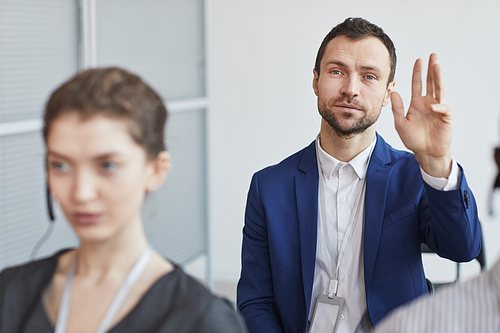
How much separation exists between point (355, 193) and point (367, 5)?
2443 millimetres

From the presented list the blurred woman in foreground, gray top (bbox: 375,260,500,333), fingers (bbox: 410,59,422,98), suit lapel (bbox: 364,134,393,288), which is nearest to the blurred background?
suit lapel (bbox: 364,134,393,288)

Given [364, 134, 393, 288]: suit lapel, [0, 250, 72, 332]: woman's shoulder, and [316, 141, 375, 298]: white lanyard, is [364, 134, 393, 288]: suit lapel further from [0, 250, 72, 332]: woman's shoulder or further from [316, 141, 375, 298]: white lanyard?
[0, 250, 72, 332]: woman's shoulder

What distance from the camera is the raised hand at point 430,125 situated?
1.60m

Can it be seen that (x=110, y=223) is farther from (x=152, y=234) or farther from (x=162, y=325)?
(x=152, y=234)

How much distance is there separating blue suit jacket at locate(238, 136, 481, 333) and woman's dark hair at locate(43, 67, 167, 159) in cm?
95

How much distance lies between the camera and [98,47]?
295 cm

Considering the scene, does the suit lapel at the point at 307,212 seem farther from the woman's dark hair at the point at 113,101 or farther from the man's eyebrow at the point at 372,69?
the woman's dark hair at the point at 113,101

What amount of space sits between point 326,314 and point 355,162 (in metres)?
0.52

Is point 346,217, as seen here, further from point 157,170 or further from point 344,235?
point 157,170

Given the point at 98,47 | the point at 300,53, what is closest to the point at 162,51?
the point at 98,47

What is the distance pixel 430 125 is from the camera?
1662 mm

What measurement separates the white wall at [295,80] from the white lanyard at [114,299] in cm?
316

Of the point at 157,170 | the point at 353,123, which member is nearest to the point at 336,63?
the point at 353,123

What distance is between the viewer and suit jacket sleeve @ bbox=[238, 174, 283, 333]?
1.92 m
